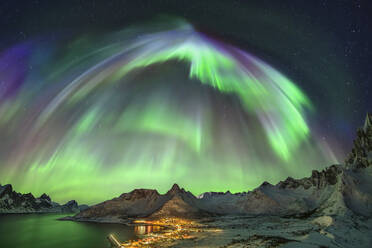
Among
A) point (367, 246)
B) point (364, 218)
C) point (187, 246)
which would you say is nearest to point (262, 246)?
point (187, 246)

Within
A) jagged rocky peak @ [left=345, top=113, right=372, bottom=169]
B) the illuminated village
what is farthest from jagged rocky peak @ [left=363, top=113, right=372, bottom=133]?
the illuminated village

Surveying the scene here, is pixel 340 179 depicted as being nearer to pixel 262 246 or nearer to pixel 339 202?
pixel 339 202

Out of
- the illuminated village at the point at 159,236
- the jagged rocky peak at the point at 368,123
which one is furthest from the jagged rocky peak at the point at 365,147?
the illuminated village at the point at 159,236

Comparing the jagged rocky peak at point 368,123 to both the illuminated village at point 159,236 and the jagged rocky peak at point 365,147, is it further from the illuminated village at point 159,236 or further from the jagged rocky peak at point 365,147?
the illuminated village at point 159,236

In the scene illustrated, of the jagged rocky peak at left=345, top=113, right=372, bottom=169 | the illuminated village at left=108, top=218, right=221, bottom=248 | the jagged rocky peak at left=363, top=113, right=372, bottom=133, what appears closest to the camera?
the illuminated village at left=108, top=218, right=221, bottom=248

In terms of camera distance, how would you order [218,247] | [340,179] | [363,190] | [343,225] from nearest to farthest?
[218,247] < [343,225] < [363,190] < [340,179]

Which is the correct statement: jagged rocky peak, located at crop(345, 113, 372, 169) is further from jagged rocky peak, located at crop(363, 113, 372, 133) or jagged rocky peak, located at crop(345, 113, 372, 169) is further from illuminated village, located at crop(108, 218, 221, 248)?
illuminated village, located at crop(108, 218, 221, 248)

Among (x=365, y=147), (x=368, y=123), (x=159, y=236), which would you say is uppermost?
(x=368, y=123)

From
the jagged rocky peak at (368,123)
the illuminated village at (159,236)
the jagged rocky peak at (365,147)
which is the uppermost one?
the jagged rocky peak at (368,123)

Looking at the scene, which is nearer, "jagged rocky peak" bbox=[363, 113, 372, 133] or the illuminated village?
the illuminated village

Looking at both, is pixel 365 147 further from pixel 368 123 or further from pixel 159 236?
pixel 159 236

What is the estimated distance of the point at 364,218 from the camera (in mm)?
135625

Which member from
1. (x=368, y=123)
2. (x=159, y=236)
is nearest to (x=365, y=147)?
(x=368, y=123)

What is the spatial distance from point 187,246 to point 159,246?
8.97 metres
